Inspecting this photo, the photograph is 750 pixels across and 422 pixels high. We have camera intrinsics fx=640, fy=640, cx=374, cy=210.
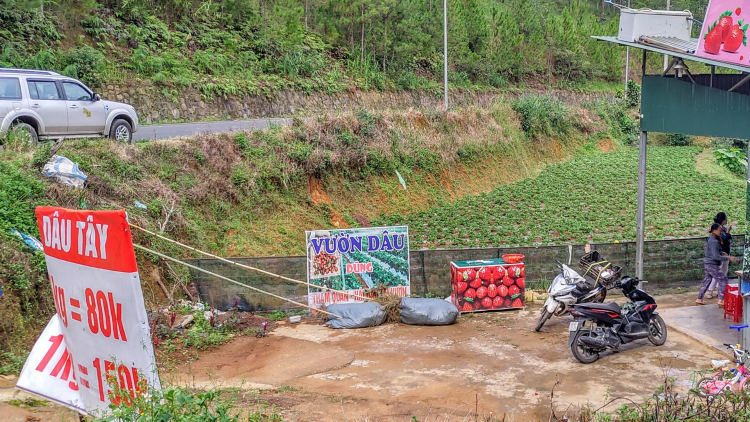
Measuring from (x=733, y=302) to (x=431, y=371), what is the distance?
5.27 m

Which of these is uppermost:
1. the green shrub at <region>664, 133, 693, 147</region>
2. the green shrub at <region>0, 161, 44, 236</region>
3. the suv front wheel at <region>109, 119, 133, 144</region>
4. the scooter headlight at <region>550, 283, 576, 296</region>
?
the suv front wheel at <region>109, 119, 133, 144</region>

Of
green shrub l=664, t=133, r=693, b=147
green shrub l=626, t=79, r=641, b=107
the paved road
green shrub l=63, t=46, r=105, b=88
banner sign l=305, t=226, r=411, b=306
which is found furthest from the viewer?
green shrub l=626, t=79, r=641, b=107

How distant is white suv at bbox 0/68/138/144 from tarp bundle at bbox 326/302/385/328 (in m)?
7.70

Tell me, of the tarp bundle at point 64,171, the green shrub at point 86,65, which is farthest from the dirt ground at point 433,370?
the green shrub at point 86,65

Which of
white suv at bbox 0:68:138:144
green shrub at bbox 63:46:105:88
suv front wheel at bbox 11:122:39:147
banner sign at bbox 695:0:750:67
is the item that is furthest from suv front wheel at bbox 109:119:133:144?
banner sign at bbox 695:0:750:67

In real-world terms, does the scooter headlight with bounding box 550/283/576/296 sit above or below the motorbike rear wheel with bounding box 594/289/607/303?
above

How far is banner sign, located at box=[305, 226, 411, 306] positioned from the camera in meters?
12.1

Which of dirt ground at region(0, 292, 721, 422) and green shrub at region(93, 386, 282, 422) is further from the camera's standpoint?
dirt ground at region(0, 292, 721, 422)

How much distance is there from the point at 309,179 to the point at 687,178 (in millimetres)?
17206

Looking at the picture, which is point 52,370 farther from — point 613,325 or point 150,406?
point 613,325

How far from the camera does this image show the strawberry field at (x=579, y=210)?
17564 millimetres

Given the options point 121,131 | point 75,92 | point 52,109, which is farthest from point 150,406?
point 121,131

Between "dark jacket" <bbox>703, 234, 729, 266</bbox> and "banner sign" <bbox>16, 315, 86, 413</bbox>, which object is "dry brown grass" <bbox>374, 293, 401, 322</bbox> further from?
"banner sign" <bbox>16, 315, 86, 413</bbox>

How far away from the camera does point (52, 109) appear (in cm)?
1427
